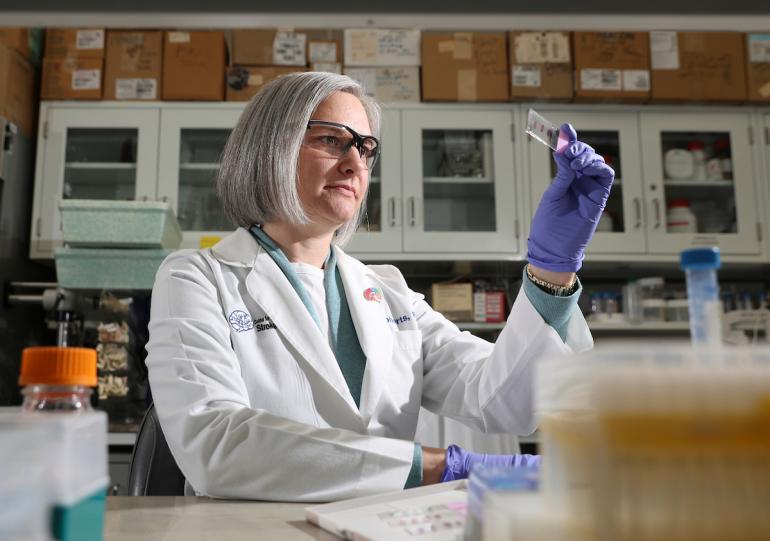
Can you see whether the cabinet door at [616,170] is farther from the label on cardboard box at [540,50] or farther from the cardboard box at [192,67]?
the cardboard box at [192,67]

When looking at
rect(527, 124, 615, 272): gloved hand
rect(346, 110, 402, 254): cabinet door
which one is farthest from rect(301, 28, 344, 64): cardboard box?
rect(527, 124, 615, 272): gloved hand

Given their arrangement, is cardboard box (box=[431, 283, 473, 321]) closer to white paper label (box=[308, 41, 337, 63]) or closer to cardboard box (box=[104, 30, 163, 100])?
white paper label (box=[308, 41, 337, 63])

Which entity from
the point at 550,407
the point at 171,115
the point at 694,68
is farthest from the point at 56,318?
the point at 694,68

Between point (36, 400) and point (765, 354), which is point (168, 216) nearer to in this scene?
point (36, 400)

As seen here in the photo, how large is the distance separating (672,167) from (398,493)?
9.14 feet

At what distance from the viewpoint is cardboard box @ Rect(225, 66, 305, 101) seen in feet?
9.95

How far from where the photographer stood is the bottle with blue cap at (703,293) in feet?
1.37

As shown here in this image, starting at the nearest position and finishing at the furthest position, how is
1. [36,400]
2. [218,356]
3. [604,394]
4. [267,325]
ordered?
[604,394] → [36,400] → [218,356] → [267,325]

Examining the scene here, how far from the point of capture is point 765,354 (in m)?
0.35

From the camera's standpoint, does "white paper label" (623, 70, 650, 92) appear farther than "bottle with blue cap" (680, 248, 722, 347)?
Yes

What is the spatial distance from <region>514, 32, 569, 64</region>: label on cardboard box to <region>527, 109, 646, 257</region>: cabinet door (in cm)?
24

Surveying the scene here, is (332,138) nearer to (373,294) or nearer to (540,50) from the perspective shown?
(373,294)

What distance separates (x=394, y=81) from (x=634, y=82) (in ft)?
3.59

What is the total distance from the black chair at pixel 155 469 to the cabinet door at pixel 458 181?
190cm
